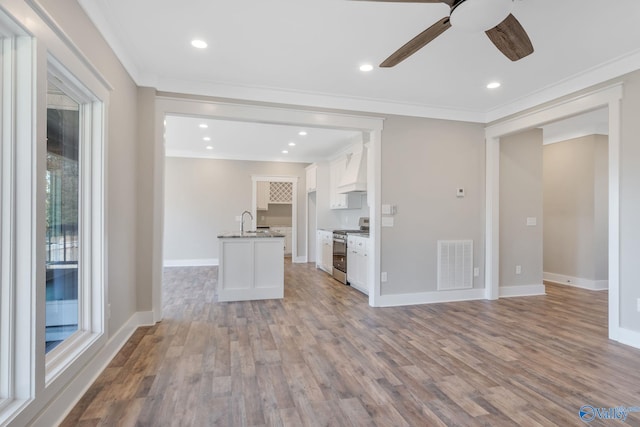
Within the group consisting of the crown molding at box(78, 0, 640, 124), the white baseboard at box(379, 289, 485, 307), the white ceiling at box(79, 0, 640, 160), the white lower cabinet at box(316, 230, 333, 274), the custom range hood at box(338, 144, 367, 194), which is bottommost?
the white baseboard at box(379, 289, 485, 307)

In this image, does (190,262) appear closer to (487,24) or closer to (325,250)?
(325,250)

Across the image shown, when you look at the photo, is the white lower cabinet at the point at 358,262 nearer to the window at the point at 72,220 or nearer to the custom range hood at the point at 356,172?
the custom range hood at the point at 356,172

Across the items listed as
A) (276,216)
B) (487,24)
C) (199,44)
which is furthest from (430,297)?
(276,216)

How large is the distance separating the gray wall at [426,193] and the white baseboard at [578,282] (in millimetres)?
2169

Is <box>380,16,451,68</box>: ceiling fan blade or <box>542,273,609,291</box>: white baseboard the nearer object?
<box>380,16,451,68</box>: ceiling fan blade

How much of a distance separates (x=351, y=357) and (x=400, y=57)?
2.39 meters

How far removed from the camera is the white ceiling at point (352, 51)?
2363mm

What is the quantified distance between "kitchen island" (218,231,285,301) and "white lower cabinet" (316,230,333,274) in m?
1.95

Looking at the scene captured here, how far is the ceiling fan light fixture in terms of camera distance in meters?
1.67

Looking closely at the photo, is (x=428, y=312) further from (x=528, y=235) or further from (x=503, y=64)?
(x=503, y=64)

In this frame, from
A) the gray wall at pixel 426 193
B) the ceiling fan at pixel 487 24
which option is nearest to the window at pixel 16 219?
the ceiling fan at pixel 487 24

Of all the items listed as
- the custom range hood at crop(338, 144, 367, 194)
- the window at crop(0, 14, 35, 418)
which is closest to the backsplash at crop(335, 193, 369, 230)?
the custom range hood at crop(338, 144, 367, 194)

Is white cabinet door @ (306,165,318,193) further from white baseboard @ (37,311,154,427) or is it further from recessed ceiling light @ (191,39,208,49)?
white baseboard @ (37,311,154,427)

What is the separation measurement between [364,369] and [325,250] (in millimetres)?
4476
